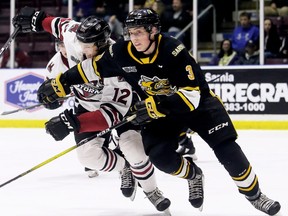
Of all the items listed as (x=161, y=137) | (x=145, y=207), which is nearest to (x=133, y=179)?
(x=145, y=207)

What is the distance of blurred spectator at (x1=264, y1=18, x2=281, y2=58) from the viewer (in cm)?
791

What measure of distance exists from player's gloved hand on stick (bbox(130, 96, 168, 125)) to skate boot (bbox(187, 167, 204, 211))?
41cm

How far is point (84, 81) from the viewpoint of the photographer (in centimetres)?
351

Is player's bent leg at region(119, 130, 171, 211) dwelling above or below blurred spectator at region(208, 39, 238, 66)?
below

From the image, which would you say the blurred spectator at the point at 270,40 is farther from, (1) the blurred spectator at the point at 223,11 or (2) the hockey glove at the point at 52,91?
(2) the hockey glove at the point at 52,91

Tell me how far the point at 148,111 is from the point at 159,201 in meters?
0.48

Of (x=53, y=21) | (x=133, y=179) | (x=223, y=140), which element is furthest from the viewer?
(x=53, y=21)

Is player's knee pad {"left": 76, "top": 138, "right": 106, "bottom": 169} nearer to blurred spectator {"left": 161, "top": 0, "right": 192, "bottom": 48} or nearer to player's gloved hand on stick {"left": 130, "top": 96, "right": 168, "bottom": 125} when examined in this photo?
player's gloved hand on stick {"left": 130, "top": 96, "right": 168, "bottom": 125}

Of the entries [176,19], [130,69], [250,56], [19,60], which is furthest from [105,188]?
[19,60]

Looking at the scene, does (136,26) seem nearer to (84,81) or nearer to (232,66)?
(84,81)

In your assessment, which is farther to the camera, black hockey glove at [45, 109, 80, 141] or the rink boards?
the rink boards

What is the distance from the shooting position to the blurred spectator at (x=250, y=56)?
788cm

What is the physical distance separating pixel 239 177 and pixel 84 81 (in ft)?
2.79

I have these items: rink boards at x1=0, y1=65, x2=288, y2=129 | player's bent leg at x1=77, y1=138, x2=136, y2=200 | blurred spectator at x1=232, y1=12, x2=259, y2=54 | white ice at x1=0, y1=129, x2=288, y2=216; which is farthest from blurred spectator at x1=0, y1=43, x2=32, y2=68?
player's bent leg at x1=77, y1=138, x2=136, y2=200
